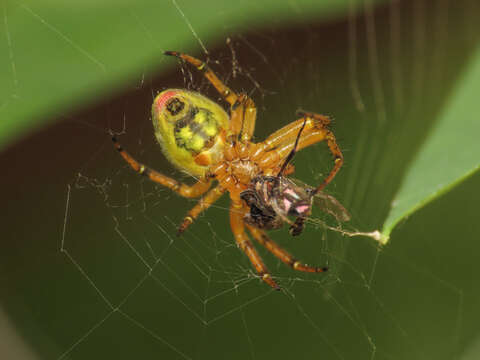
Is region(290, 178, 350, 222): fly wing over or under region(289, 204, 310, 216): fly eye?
under

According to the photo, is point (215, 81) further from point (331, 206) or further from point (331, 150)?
point (331, 206)

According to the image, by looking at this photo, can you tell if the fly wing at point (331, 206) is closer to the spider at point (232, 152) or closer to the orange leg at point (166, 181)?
the spider at point (232, 152)

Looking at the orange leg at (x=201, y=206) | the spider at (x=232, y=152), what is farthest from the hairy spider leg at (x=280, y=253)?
the orange leg at (x=201, y=206)

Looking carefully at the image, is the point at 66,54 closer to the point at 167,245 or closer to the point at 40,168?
the point at 40,168

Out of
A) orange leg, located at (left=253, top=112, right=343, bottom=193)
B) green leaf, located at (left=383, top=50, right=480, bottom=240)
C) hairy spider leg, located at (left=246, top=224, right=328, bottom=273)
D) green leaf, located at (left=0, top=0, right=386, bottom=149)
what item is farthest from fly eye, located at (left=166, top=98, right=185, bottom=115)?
green leaf, located at (left=383, top=50, right=480, bottom=240)

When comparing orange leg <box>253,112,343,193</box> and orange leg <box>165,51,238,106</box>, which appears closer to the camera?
orange leg <box>253,112,343,193</box>

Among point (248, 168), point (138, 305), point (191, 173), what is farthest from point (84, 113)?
point (138, 305)

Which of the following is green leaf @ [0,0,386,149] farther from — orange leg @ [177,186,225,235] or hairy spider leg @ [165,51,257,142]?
orange leg @ [177,186,225,235]
